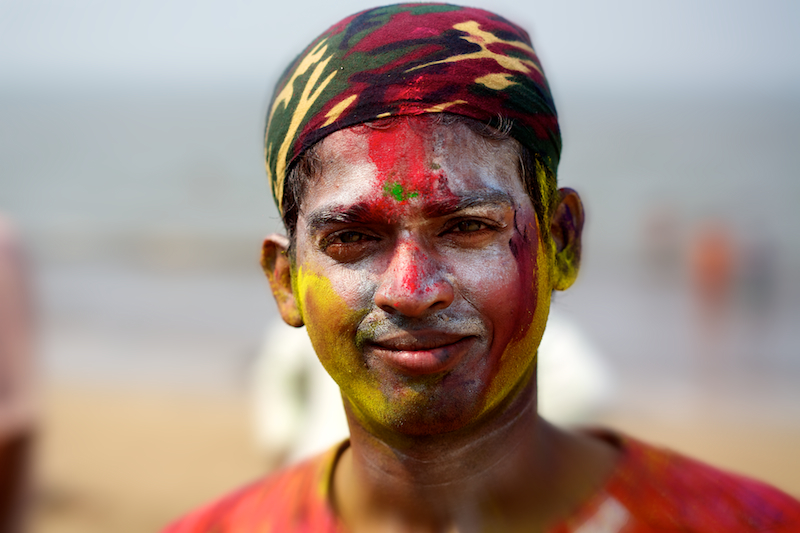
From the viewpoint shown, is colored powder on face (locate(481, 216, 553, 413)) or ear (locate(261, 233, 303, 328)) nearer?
colored powder on face (locate(481, 216, 553, 413))

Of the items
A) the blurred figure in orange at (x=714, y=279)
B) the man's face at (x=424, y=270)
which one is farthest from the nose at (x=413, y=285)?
the blurred figure in orange at (x=714, y=279)

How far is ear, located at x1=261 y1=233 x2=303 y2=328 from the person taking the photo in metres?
2.15

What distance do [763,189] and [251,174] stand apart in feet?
70.7

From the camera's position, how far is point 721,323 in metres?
13.8

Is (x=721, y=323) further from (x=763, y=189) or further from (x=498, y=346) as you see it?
(x=763, y=189)

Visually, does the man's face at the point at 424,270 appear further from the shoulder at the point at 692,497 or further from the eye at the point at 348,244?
the shoulder at the point at 692,497

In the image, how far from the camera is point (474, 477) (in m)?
2.02

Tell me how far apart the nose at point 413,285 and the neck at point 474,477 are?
0.40 meters

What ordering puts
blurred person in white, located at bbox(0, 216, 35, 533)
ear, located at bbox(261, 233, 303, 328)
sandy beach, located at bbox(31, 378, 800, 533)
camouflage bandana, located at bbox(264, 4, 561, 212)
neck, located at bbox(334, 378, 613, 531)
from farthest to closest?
sandy beach, located at bbox(31, 378, 800, 533) < blurred person in white, located at bbox(0, 216, 35, 533) < ear, located at bbox(261, 233, 303, 328) < neck, located at bbox(334, 378, 613, 531) < camouflage bandana, located at bbox(264, 4, 561, 212)

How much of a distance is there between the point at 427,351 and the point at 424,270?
7.0 inches

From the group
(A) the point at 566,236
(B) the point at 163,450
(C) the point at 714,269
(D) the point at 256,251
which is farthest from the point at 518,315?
(D) the point at 256,251

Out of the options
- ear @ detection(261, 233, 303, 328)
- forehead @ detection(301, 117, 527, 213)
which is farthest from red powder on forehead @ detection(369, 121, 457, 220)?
ear @ detection(261, 233, 303, 328)

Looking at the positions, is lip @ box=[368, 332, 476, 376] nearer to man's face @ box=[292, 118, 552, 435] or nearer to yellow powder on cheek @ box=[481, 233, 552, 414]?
man's face @ box=[292, 118, 552, 435]

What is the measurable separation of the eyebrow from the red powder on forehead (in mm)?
13
